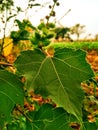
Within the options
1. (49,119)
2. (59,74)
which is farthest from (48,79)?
(49,119)

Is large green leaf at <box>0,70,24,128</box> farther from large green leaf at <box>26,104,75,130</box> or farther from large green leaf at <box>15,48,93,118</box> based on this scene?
large green leaf at <box>26,104,75,130</box>

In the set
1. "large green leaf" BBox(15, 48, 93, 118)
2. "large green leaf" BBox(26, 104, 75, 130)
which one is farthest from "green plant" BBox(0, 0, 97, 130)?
"large green leaf" BBox(26, 104, 75, 130)

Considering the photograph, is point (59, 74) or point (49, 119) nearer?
point (59, 74)

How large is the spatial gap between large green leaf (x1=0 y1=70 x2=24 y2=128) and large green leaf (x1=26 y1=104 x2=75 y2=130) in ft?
0.56

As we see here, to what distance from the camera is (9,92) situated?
2.48 feet

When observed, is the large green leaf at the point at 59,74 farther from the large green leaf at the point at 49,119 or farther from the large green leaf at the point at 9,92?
the large green leaf at the point at 49,119

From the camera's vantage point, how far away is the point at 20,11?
7.75ft

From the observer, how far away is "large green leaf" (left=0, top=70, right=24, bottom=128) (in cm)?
75

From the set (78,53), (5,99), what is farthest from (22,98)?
(78,53)

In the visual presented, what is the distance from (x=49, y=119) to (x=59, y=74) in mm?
219

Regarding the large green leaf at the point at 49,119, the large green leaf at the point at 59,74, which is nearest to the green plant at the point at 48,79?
the large green leaf at the point at 59,74

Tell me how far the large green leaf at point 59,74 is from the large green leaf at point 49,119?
166 mm

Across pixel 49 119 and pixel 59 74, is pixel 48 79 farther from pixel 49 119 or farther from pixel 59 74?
pixel 49 119

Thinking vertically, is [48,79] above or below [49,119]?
above
